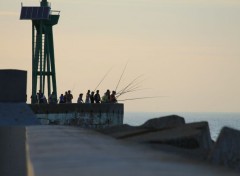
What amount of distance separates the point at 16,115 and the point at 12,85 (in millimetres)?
1756

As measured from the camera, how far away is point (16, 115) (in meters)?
20.0

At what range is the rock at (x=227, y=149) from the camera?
5133 millimetres

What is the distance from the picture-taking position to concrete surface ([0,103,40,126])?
19.2 meters

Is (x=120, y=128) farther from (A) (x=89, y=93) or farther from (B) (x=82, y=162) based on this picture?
(A) (x=89, y=93)

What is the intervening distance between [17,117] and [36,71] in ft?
129

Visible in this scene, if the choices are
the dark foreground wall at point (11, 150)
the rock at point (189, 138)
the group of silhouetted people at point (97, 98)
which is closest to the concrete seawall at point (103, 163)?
the rock at point (189, 138)

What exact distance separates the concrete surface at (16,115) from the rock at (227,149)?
13.8 meters

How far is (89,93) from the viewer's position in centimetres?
4412

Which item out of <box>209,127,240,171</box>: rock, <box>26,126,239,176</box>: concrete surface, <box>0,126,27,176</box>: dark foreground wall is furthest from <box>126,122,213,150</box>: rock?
<box>0,126,27,176</box>: dark foreground wall

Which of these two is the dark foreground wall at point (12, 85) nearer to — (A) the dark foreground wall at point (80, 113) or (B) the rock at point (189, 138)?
(B) the rock at point (189, 138)

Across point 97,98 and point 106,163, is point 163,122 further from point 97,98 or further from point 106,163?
point 97,98

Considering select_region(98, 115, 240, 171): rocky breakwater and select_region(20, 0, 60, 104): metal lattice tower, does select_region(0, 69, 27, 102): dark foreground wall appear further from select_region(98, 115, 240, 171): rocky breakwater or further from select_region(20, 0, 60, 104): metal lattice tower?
select_region(20, 0, 60, 104): metal lattice tower

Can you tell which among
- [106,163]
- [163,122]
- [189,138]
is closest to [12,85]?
[163,122]

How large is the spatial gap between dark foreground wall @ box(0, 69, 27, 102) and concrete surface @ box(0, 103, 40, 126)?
1.20 ft
